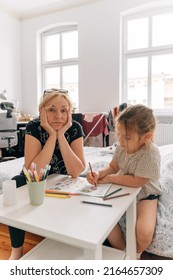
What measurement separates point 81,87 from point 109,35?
103 cm

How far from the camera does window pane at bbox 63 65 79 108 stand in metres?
4.59

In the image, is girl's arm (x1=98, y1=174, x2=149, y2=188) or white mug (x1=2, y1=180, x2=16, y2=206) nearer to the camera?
white mug (x1=2, y1=180, x2=16, y2=206)

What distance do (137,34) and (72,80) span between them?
58.7 inches

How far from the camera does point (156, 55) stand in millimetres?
3928

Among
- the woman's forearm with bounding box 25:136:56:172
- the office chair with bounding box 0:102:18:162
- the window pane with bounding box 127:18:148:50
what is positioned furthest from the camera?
the window pane with bounding box 127:18:148:50

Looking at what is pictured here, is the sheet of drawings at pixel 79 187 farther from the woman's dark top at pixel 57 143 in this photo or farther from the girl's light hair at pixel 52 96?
the girl's light hair at pixel 52 96

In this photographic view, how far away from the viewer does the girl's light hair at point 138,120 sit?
1058 mm

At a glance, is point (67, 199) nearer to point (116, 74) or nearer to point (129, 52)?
point (116, 74)

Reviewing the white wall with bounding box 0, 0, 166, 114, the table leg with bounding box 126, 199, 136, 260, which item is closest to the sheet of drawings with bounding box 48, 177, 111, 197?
the table leg with bounding box 126, 199, 136, 260

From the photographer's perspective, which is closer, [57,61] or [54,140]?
[54,140]

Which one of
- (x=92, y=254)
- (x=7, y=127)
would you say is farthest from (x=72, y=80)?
(x=92, y=254)

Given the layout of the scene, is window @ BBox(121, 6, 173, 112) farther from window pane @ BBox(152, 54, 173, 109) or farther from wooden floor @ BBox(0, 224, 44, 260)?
wooden floor @ BBox(0, 224, 44, 260)

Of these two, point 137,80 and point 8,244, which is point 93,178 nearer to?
point 8,244

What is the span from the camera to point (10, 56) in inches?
183
